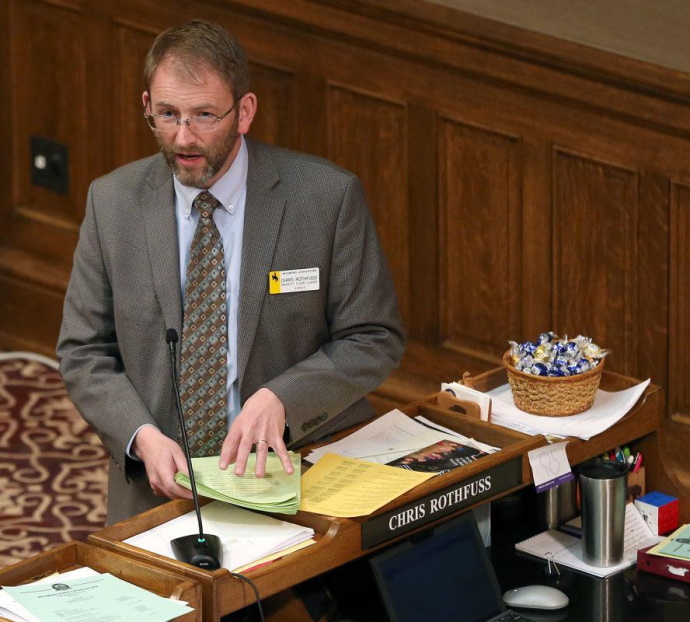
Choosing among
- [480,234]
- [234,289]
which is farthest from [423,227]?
[234,289]

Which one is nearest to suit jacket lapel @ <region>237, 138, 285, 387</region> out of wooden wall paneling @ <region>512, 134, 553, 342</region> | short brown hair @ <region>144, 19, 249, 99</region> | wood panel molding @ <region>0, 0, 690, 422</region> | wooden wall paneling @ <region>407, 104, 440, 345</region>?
short brown hair @ <region>144, 19, 249, 99</region>

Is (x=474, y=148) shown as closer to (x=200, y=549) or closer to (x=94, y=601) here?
(x=200, y=549)

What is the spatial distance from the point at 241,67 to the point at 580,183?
6.55 ft

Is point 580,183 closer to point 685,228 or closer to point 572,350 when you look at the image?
point 685,228

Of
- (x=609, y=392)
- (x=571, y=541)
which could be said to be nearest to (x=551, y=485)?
(x=571, y=541)

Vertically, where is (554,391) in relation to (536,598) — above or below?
above

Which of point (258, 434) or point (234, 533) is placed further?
point (258, 434)

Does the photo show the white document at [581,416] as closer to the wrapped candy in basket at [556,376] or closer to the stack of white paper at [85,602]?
the wrapped candy in basket at [556,376]

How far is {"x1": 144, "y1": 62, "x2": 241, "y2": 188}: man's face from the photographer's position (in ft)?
10.8

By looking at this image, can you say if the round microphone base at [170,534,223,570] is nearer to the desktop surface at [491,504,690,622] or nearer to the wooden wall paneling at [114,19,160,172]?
the desktop surface at [491,504,690,622]

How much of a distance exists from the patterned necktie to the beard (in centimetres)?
9

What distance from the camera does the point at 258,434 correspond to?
321 centimetres

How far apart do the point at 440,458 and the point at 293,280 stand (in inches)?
21.1

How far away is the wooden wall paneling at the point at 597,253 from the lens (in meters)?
5.05
